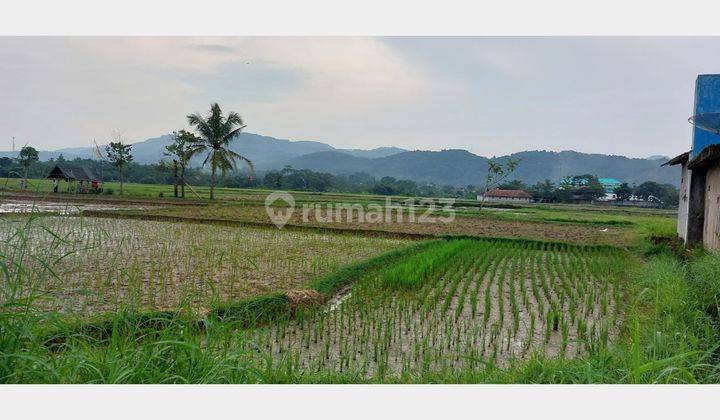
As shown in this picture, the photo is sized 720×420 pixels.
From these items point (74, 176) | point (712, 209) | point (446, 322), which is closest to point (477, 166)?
point (74, 176)

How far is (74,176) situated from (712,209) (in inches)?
1273

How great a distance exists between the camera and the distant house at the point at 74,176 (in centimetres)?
2771

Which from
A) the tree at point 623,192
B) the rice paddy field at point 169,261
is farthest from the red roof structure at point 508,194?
the rice paddy field at point 169,261

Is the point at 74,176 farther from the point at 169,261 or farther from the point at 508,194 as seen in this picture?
the point at 508,194

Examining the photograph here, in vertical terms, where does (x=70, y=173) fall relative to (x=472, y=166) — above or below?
below

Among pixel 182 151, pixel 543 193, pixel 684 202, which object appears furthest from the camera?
pixel 543 193

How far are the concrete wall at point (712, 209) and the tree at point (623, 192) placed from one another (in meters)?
37.2

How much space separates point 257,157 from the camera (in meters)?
178

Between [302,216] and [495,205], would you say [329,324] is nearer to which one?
[302,216]

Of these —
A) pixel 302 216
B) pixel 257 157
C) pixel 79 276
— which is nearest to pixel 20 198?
pixel 302 216

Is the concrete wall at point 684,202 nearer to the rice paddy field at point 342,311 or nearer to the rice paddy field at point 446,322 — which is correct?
the rice paddy field at point 342,311

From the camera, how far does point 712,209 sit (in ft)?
30.4

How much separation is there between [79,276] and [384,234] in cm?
921
